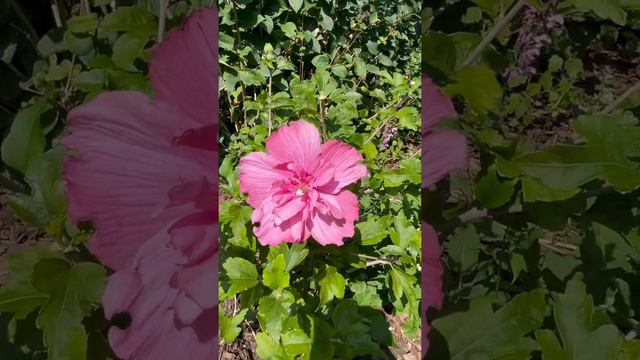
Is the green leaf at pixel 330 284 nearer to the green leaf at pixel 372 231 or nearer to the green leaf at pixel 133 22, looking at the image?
the green leaf at pixel 372 231

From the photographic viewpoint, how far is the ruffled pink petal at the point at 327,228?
631mm

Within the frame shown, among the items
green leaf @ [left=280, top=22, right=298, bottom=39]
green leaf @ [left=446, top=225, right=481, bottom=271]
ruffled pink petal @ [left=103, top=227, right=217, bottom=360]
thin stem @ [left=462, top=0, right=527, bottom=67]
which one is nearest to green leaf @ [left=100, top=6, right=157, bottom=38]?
ruffled pink petal @ [left=103, top=227, right=217, bottom=360]

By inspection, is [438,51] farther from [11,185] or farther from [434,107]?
[11,185]

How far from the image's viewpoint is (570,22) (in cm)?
57

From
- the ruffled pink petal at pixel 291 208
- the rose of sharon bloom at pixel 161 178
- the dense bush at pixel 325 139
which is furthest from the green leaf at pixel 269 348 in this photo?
the rose of sharon bloom at pixel 161 178

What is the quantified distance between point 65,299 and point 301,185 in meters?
0.26

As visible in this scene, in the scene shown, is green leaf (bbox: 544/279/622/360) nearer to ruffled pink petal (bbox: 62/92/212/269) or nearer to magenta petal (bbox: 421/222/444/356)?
magenta petal (bbox: 421/222/444/356)

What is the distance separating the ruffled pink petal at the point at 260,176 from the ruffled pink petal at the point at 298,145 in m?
0.02

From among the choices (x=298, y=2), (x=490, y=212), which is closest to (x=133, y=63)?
(x=490, y=212)

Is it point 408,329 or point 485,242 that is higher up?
point 485,242

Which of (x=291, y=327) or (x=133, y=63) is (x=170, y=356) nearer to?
(x=133, y=63)

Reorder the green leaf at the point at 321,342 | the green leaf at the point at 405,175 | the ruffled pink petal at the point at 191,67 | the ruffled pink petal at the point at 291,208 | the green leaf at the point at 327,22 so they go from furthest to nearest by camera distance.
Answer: the green leaf at the point at 327,22
the green leaf at the point at 405,175
the green leaf at the point at 321,342
the ruffled pink petal at the point at 291,208
the ruffled pink petal at the point at 191,67

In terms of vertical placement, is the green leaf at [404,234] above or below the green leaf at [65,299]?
above

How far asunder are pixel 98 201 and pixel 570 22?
1.59 feet
